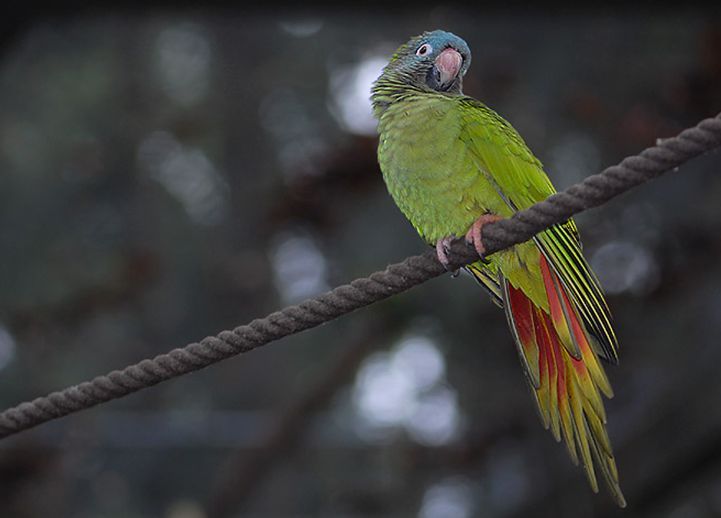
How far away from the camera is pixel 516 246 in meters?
2.55

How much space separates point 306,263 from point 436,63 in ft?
19.6

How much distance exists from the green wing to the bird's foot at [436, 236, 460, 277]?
0.69ft

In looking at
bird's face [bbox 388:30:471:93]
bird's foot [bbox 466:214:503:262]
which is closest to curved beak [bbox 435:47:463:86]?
bird's face [bbox 388:30:471:93]

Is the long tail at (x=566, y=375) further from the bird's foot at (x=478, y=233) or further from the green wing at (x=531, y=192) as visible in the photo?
the bird's foot at (x=478, y=233)

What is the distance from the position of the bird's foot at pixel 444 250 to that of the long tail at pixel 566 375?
218mm

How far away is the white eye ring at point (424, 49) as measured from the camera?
3.20 metres

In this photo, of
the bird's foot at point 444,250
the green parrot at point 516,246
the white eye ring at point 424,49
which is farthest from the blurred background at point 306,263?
the bird's foot at point 444,250

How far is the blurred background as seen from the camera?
5.46 metres

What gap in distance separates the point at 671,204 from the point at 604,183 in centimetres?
404

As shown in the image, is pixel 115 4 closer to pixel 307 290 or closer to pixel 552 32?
pixel 552 32

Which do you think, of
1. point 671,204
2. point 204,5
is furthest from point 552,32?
point 204,5

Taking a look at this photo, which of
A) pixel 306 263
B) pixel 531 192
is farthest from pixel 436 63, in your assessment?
pixel 306 263

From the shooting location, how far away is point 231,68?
1002 centimetres

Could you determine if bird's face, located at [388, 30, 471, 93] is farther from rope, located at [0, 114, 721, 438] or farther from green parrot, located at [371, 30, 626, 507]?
rope, located at [0, 114, 721, 438]
